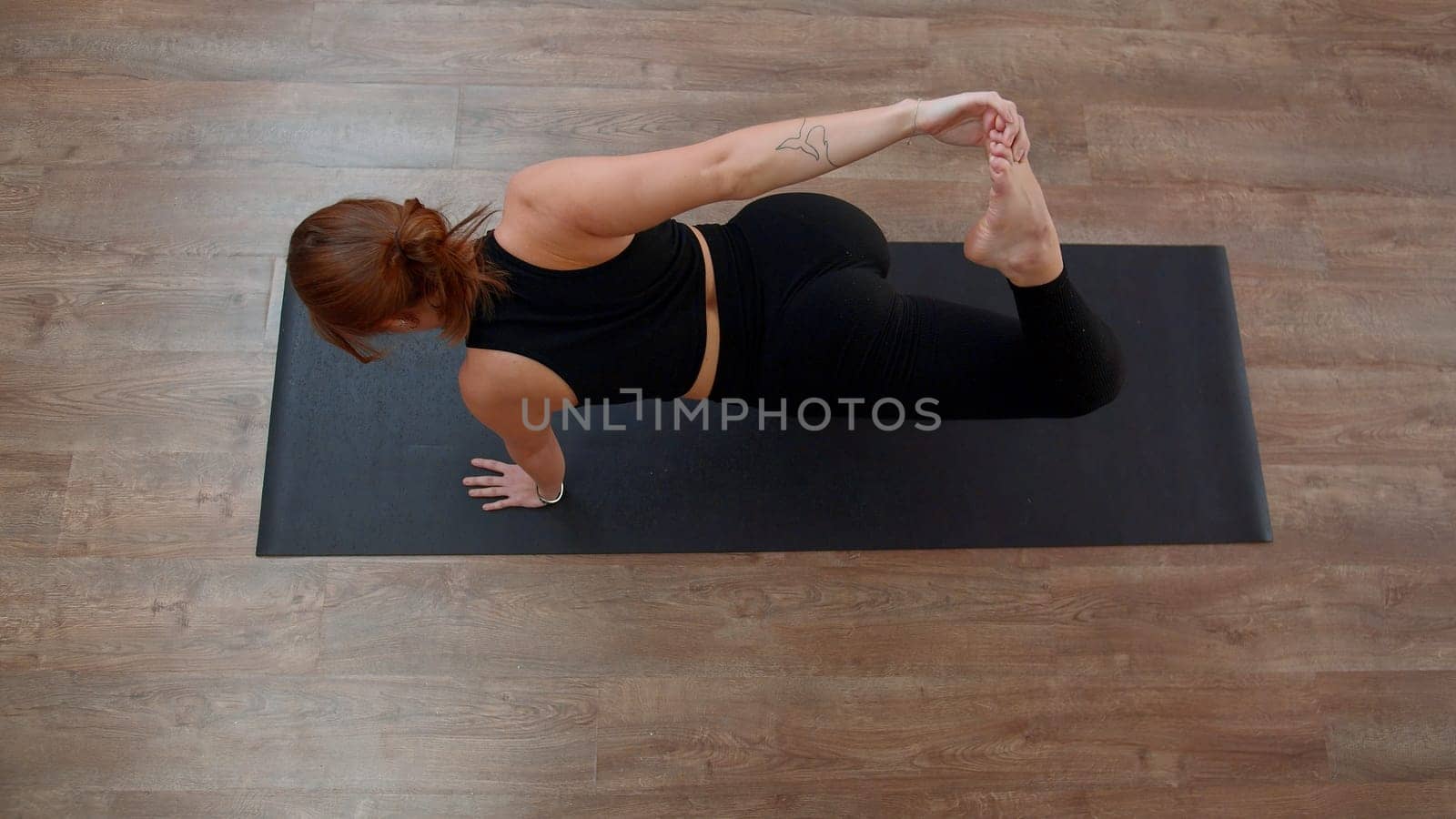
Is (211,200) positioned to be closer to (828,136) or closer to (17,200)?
(17,200)

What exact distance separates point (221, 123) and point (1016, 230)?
5.94ft

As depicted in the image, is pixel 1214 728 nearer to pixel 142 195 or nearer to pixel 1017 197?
pixel 1017 197

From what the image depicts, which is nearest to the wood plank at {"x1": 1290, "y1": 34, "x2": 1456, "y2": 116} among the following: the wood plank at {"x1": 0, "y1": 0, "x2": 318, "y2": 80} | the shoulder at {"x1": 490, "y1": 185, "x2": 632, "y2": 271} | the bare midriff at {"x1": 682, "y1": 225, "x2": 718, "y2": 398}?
the bare midriff at {"x1": 682, "y1": 225, "x2": 718, "y2": 398}

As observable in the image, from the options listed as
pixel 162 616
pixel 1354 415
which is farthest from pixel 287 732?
pixel 1354 415

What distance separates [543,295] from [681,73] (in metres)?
1.09

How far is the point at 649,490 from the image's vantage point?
75.2 inches

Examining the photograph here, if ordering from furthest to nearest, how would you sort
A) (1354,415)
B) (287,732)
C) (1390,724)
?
1. (1354,415)
2. (1390,724)
3. (287,732)

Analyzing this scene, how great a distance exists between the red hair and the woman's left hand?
0.66 m

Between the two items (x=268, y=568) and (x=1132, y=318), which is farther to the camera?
(x=1132, y=318)

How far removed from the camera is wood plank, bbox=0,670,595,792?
178 cm

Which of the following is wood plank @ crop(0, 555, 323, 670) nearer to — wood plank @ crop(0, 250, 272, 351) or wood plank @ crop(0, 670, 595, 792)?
wood plank @ crop(0, 670, 595, 792)

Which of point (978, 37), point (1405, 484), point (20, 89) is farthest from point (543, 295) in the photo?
point (1405, 484)

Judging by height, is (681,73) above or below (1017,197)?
below

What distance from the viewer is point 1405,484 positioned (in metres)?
2.04
